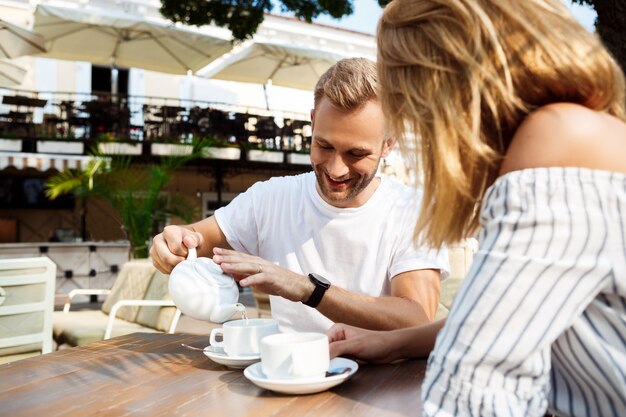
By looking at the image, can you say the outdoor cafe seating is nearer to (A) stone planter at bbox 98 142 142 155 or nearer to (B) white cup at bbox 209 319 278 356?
(B) white cup at bbox 209 319 278 356

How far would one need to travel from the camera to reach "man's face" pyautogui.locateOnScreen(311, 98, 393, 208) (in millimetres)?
1980

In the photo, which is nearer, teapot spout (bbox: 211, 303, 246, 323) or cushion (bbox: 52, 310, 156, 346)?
teapot spout (bbox: 211, 303, 246, 323)

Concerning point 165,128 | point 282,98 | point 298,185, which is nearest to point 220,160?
point 165,128

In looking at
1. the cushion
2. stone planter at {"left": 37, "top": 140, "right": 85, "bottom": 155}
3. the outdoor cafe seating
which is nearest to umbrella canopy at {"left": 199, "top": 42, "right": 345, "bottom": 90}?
stone planter at {"left": 37, "top": 140, "right": 85, "bottom": 155}

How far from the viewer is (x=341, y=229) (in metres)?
2.13

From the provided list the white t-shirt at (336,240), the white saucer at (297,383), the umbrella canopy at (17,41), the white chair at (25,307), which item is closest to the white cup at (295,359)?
the white saucer at (297,383)

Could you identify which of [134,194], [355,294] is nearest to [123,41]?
[134,194]

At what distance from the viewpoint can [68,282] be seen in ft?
27.8

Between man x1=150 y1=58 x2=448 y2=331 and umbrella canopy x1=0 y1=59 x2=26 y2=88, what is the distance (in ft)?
26.4

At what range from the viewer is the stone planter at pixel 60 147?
11.4 meters

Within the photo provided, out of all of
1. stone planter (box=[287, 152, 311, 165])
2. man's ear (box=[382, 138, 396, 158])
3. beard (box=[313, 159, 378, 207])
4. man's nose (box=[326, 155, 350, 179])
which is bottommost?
stone planter (box=[287, 152, 311, 165])

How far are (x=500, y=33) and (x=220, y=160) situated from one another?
12.7 meters

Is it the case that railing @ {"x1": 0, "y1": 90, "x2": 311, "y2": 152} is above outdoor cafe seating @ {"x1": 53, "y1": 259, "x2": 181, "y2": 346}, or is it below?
above

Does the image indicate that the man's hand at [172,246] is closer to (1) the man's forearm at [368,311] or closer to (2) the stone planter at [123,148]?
(1) the man's forearm at [368,311]
